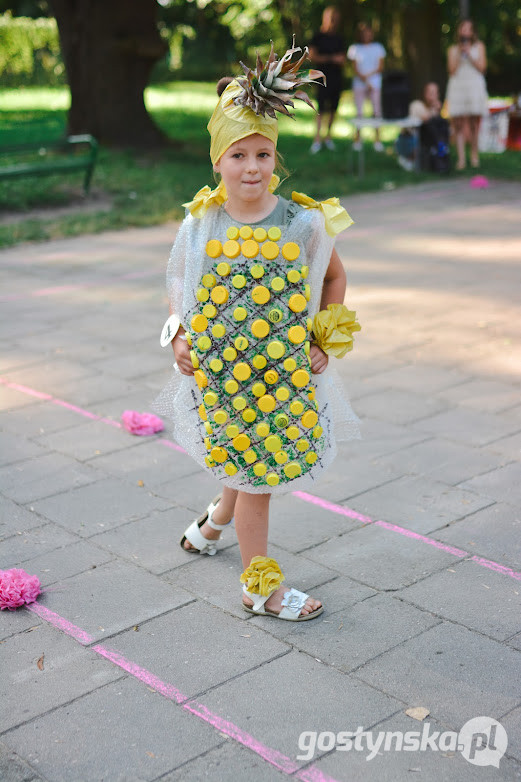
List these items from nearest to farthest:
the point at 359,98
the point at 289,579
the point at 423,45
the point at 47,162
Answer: the point at 289,579, the point at 47,162, the point at 359,98, the point at 423,45

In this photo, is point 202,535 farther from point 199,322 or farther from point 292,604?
point 199,322

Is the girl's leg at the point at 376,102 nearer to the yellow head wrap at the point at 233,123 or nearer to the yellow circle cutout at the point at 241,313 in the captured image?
the yellow head wrap at the point at 233,123

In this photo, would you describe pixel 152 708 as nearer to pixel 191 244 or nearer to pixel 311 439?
pixel 311 439

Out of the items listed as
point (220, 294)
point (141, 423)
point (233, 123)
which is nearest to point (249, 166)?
point (233, 123)

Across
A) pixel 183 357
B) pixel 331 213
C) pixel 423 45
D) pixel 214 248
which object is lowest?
pixel 183 357

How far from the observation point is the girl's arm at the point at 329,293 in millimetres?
3090

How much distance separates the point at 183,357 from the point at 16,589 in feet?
3.25

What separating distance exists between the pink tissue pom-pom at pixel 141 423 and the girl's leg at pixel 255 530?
166 cm

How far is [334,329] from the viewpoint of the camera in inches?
120

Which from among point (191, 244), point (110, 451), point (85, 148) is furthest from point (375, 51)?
point (191, 244)

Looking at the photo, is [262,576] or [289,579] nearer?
[262,576]

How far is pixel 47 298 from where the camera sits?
7758 millimetres

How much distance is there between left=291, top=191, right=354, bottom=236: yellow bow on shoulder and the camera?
10.0ft

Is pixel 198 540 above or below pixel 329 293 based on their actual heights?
below
